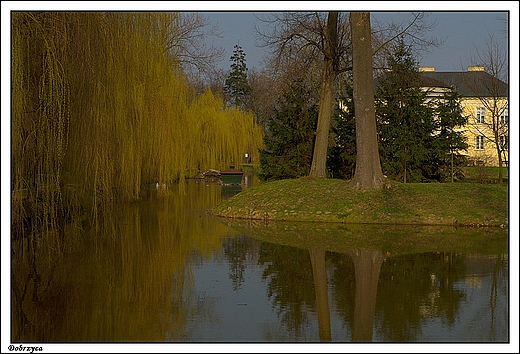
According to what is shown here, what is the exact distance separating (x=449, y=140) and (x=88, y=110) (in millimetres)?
17066

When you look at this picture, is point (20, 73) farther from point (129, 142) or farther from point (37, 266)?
point (129, 142)

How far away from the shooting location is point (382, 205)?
1848 cm

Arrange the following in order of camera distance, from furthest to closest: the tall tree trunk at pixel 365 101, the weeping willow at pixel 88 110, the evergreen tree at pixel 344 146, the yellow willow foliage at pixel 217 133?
the yellow willow foliage at pixel 217 133
the evergreen tree at pixel 344 146
the tall tree trunk at pixel 365 101
the weeping willow at pixel 88 110

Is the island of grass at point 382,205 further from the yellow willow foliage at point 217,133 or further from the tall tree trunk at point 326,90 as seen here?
the yellow willow foliage at point 217,133

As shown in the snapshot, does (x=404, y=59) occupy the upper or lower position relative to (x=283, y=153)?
upper

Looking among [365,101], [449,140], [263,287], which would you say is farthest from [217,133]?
[263,287]

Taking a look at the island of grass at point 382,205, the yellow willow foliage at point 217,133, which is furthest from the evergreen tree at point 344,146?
the yellow willow foliage at point 217,133

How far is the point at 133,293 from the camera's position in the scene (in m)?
9.22

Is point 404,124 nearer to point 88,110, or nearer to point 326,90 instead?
point 326,90

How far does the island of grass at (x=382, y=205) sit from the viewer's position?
58.4 feet

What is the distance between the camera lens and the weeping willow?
395 inches

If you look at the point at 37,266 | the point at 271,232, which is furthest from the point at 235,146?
the point at 37,266

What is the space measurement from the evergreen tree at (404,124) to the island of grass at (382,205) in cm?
560

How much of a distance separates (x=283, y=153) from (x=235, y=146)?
18834 millimetres
